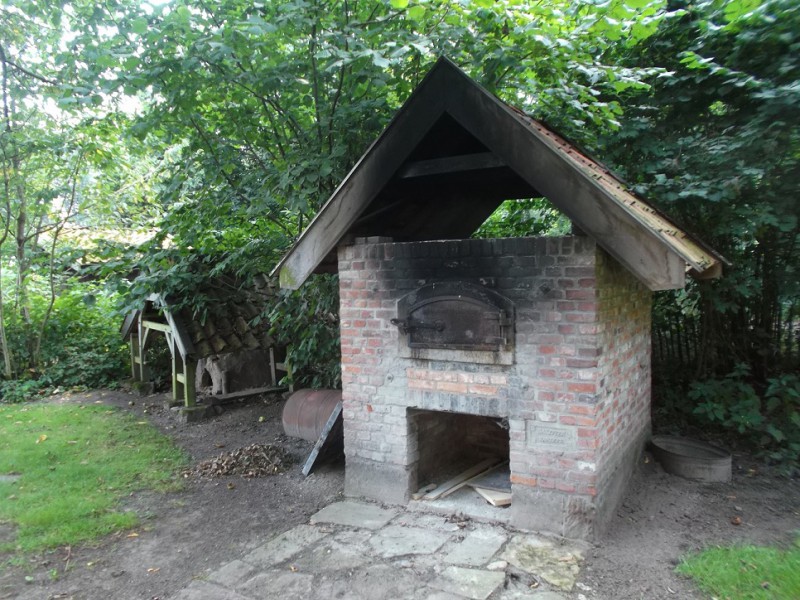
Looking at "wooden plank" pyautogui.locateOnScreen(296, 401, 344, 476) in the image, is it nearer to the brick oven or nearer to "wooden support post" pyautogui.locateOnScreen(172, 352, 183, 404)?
the brick oven

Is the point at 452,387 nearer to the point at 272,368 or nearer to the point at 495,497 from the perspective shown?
the point at 495,497

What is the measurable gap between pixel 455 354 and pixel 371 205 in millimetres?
1595

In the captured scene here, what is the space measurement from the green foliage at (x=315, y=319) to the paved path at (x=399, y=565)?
9.85 ft

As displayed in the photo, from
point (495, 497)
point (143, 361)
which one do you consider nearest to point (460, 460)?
point (495, 497)

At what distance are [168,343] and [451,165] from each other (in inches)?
274

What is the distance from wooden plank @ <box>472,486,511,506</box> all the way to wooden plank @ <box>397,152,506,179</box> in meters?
2.90

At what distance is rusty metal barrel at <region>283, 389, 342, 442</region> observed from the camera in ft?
21.8

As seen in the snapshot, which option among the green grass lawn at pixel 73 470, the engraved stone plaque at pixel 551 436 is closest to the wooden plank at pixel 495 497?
the engraved stone plaque at pixel 551 436

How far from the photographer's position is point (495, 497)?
15.8 feet

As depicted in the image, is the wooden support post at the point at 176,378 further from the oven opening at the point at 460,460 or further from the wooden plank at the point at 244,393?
the oven opening at the point at 460,460

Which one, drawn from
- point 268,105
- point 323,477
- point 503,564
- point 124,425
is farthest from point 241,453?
point 268,105

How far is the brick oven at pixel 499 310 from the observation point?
12.9ft

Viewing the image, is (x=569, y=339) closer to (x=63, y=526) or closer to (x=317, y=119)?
(x=317, y=119)

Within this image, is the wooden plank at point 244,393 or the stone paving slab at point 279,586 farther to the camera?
the wooden plank at point 244,393
